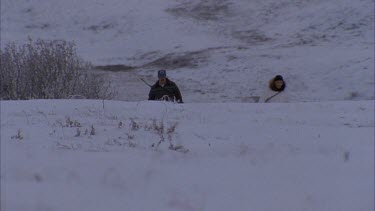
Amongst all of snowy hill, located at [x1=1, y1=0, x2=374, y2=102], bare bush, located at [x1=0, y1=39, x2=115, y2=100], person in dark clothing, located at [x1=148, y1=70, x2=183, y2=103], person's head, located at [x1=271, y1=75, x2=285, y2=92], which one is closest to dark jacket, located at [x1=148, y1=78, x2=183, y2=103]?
person in dark clothing, located at [x1=148, y1=70, x2=183, y2=103]

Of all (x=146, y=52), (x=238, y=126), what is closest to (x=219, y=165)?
(x=238, y=126)

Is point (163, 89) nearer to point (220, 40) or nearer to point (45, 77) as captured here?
point (45, 77)

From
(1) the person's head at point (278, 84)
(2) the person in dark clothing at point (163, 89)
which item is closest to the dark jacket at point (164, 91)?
(2) the person in dark clothing at point (163, 89)

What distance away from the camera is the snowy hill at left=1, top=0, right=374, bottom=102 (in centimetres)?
1350

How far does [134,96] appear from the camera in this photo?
44.0ft

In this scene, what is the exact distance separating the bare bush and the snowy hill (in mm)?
3117

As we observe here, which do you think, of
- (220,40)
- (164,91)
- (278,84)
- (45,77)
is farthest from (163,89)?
(220,40)

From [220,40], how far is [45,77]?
30.3 feet

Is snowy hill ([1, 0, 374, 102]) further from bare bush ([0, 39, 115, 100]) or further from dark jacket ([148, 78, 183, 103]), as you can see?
dark jacket ([148, 78, 183, 103])

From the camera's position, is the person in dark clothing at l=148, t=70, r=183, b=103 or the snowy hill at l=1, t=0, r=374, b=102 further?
the snowy hill at l=1, t=0, r=374, b=102

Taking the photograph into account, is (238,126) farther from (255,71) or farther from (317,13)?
(317,13)

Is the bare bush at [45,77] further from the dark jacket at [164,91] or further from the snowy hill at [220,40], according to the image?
the snowy hill at [220,40]

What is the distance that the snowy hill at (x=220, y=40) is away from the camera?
13.5m

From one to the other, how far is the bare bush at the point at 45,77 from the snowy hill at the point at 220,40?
123 inches
